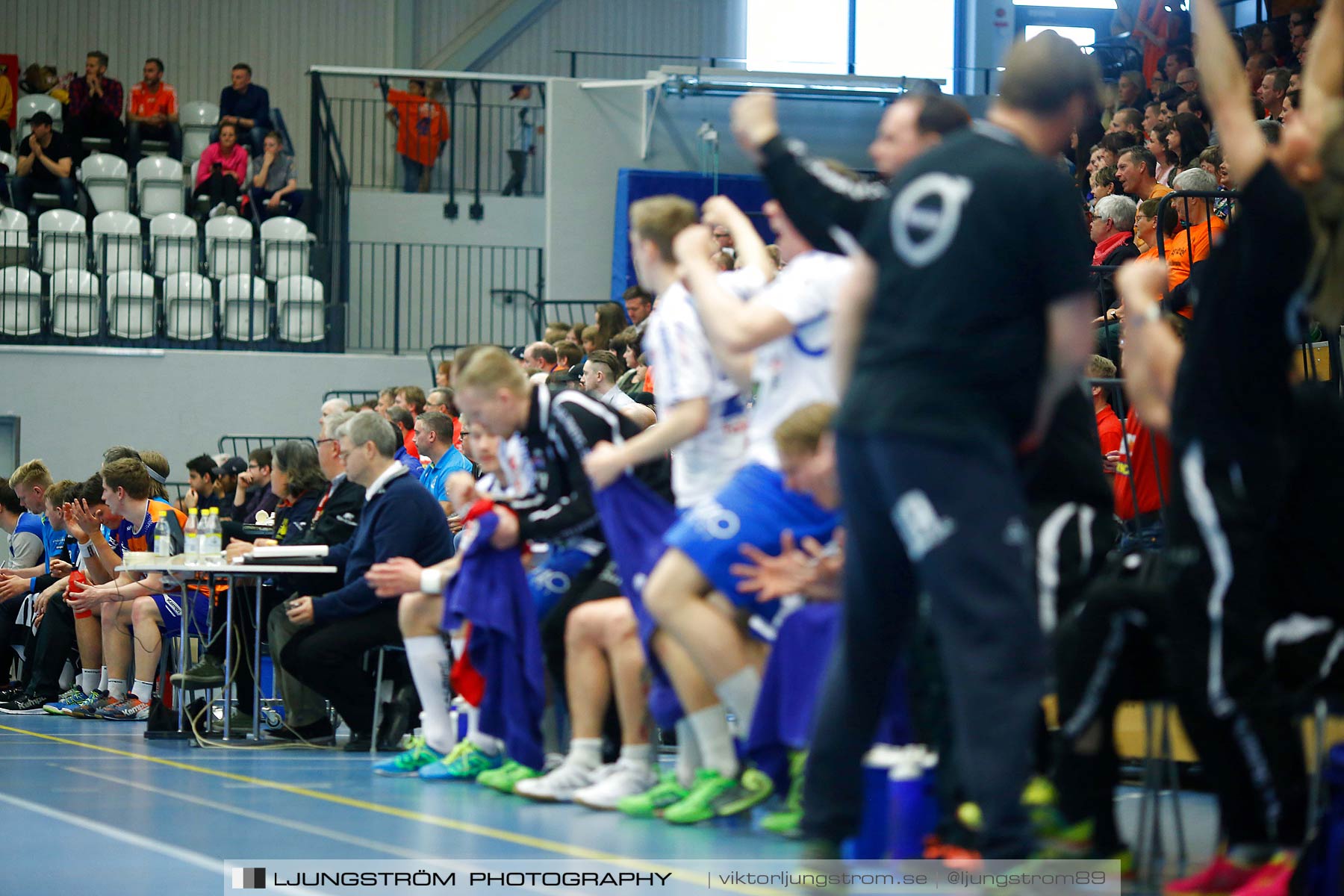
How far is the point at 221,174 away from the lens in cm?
1529

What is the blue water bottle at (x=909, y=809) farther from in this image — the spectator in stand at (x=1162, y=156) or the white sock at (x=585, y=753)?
the spectator in stand at (x=1162, y=156)

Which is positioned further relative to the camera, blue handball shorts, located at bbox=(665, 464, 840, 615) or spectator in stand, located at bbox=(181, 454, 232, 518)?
spectator in stand, located at bbox=(181, 454, 232, 518)

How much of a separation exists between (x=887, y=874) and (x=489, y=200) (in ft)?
46.0

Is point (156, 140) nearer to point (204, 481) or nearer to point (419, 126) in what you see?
point (419, 126)

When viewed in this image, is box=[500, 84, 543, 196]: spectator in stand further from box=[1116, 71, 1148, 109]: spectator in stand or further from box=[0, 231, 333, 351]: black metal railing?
box=[1116, 71, 1148, 109]: spectator in stand

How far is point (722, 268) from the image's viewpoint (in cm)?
718

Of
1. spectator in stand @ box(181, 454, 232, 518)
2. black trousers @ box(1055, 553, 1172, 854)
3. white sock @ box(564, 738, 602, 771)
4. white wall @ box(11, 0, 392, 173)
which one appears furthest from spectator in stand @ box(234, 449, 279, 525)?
white wall @ box(11, 0, 392, 173)

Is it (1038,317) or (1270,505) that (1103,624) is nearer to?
(1270,505)

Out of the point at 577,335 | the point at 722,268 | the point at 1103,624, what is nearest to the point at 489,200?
the point at 577,335

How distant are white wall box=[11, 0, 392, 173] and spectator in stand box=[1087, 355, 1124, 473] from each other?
13.7 metres

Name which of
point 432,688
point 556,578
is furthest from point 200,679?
point 556,578

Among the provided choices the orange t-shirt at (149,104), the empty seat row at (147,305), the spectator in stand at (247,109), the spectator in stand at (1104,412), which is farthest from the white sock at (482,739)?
the orange t-shirt at (149,104)

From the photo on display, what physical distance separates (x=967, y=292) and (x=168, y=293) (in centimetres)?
1226

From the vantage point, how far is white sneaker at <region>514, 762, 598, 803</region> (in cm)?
505
